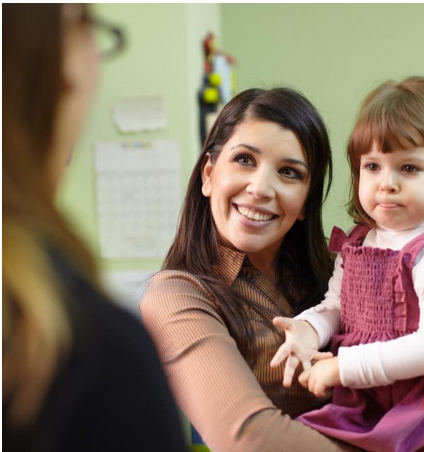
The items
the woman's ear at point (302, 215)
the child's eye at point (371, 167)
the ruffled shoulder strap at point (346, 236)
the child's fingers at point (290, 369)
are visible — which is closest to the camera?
the child's fingers at point (290, 369)

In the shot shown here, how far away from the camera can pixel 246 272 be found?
1.48 m

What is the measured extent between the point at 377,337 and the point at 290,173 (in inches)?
16.5

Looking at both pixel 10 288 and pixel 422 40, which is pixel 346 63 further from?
pixel 10 288

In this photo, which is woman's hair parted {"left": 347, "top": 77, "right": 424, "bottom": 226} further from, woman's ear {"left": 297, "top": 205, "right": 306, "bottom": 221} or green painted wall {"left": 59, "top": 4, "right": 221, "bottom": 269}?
green painted wall {"left": 59, "top": 4, "right": 221, "bottom": 269}

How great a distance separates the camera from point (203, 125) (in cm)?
320

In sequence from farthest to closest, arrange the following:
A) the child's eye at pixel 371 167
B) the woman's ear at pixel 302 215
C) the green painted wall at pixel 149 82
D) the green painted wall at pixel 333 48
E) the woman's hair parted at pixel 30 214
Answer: the green painted wall at pixel 333 48, the green painted wall at pixel 149 82, the woman's ear at pixel 302 215, the child's eye at pixel 371 167, the woman's hair parted at pixel 30 214

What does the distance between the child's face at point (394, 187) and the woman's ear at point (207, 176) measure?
0.38 m

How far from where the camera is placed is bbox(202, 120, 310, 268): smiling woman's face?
4.62ft

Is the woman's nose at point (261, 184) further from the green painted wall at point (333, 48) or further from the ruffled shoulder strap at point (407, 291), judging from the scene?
the green painted wall at point (333, 48)

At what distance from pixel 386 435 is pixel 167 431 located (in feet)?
2.57

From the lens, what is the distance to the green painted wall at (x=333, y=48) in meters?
3.52

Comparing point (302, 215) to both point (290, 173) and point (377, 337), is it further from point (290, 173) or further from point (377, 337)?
point (377, 337)

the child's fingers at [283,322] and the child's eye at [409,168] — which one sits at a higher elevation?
the child's eye at [409,168]

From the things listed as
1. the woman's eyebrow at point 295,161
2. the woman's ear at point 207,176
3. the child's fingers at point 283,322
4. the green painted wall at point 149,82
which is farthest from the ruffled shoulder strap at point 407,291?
the green painted wall at point 149,82
